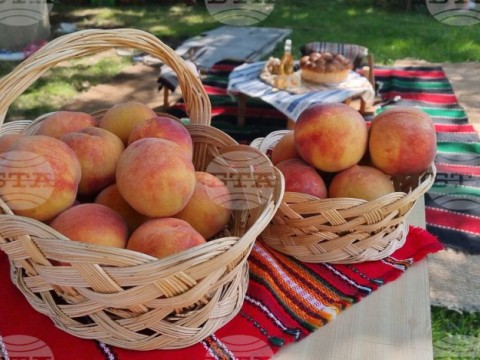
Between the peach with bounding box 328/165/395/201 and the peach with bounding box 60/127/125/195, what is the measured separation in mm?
415

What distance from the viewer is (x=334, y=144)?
0.94 metres

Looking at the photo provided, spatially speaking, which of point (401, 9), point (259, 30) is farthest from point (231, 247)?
point (401, 9)

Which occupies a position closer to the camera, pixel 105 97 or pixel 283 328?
pixel 283 328

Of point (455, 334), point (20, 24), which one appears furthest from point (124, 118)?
point (20, 24)

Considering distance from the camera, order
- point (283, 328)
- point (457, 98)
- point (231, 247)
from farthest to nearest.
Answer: point (457, 98) → point (283, 328) → point (231, 247)

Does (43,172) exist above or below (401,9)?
above

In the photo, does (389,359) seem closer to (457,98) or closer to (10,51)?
(457,98)

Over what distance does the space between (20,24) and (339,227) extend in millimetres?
4287

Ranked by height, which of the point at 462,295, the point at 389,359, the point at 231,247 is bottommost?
the point at 462,295

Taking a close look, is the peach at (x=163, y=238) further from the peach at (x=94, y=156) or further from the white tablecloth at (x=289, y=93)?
the white tablecloth at (x=289, y=93)

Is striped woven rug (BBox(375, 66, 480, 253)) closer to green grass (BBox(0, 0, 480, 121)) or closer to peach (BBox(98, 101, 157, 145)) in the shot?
green grass (BBox(0, 0, 480, 121))

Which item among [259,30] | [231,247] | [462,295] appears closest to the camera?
[231,247]

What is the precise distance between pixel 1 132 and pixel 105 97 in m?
2.54

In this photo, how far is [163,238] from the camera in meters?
0.70
